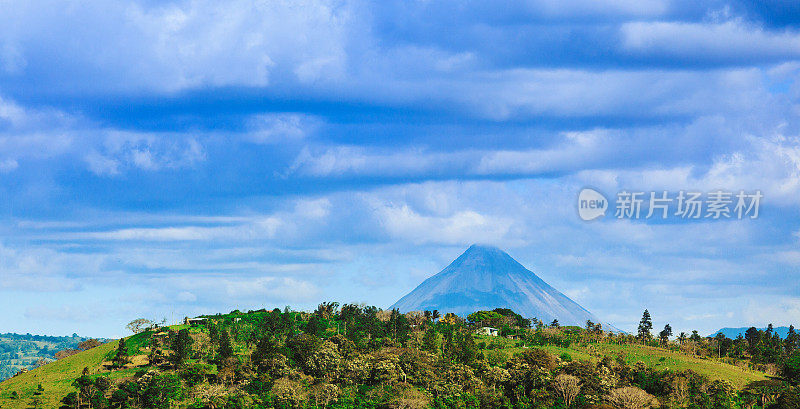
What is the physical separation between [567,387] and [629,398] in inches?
370

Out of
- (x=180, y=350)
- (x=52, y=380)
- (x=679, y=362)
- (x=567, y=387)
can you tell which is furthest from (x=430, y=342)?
(x=52, y=380)

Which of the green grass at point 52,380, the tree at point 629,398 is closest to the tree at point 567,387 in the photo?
the tree at point 629,398

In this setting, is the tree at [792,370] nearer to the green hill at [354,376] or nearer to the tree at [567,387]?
the green hill at [354,376]

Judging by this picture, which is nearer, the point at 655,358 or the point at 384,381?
the point at 384,381

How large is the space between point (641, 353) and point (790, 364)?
3460cm

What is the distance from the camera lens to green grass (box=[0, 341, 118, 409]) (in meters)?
126

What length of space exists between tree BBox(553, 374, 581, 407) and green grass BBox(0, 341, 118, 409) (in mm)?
80377

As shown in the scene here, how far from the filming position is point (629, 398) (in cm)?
11400

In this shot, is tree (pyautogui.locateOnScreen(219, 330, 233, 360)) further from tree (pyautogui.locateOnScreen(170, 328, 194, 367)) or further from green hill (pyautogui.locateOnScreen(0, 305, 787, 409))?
tree (pyautogui.locateOnScreen(170, 328, 194, 367))

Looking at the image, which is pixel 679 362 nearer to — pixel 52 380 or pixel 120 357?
pixel 120 357

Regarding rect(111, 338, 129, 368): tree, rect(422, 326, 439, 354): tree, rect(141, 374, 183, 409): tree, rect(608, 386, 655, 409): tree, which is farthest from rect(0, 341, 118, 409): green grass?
rect(608, 386, 655, 409): tree

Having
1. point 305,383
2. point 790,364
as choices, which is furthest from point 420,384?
point 790,364

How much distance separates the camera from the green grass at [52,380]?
415ft

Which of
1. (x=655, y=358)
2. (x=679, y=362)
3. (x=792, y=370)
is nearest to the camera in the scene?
(x=792, y=370)
